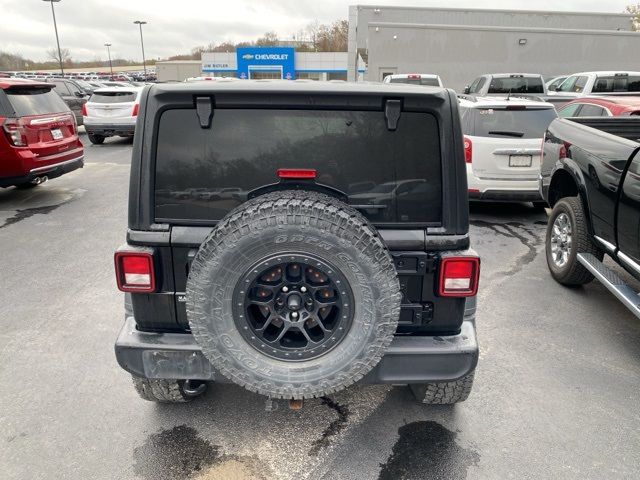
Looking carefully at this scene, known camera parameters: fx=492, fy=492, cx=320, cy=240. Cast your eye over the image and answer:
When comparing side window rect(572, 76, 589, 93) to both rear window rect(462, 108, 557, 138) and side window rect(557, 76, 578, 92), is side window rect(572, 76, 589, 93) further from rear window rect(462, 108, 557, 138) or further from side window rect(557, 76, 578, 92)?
rear window rect(462, 108, 557, 138)

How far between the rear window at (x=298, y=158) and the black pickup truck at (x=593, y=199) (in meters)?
2.09

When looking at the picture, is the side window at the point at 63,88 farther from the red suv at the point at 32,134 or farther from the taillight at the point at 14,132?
the taillight at the point at 14,132

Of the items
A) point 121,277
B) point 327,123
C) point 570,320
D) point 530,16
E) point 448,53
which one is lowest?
point 570,320

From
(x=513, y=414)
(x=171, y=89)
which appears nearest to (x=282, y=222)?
(x=171, y=89)

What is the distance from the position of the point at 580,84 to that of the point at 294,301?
1495 cm

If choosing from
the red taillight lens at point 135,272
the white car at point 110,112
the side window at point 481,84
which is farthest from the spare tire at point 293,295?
the side window at point 481,84

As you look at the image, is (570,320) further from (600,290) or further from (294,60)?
(294,60)

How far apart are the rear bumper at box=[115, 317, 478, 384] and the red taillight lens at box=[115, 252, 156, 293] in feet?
0.89

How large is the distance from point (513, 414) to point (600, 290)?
8.12 feet

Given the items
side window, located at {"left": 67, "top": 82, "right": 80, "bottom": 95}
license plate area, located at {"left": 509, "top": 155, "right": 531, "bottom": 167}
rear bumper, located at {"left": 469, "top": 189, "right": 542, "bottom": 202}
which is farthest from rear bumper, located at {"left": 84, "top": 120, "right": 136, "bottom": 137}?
license plate area, located at {"left": 509, "top": 155, "right": 531, "bottom": 167}

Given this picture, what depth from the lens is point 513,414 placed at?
2.96 metres

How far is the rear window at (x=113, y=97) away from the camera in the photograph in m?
13.6

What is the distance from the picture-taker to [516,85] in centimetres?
1550

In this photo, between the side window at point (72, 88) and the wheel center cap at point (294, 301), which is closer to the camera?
the wheel center cap at point (294, 301)
